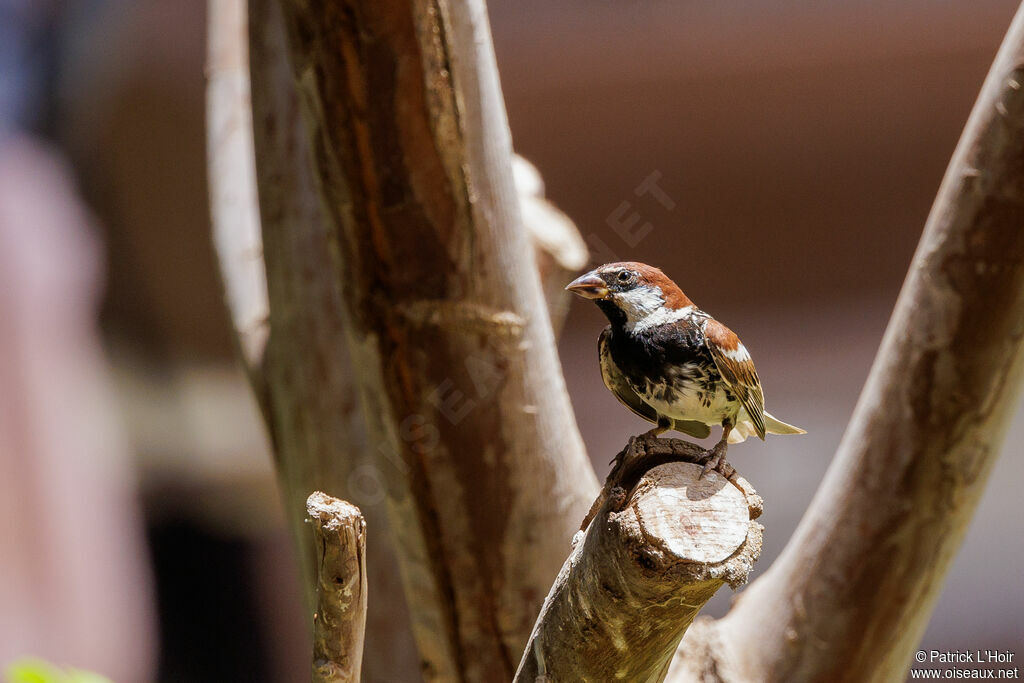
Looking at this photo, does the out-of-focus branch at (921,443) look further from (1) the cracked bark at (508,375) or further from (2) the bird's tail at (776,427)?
(2) the bird's tail at (776,427)

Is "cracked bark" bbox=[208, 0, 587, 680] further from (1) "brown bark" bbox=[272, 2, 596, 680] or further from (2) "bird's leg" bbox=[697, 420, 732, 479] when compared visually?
(2) "bird's leg" bbox=[697, 420, 732, 479]

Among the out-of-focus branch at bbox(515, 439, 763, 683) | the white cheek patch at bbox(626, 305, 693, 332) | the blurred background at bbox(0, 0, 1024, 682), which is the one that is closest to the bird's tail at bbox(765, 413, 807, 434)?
the white cheek patch at bbox(626, 305, 693, 332)

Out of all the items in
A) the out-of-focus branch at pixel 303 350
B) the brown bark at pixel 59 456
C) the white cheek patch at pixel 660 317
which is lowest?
the brown bark at pixel 59 456

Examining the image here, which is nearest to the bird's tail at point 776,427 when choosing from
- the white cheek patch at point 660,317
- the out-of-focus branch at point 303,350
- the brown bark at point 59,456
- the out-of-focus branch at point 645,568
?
the white cheek patch at point 660,317

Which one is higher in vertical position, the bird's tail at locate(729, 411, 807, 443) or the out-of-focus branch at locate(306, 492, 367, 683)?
the bird's tail at locate(729, 411, 807, 443)

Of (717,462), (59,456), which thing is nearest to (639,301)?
(717,462)

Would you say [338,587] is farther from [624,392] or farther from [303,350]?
[303,350]
